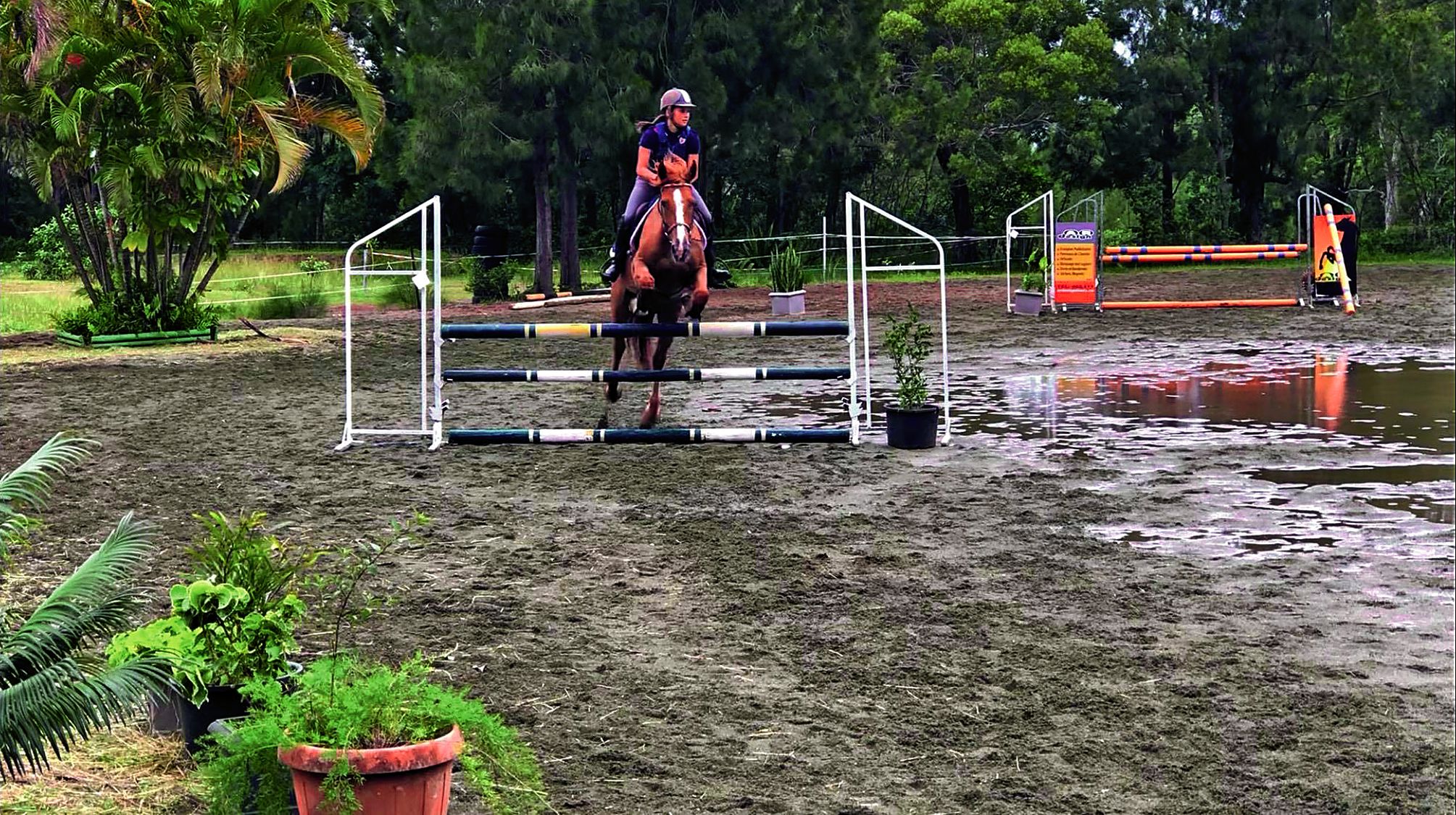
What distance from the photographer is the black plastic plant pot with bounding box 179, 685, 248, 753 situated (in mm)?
4449

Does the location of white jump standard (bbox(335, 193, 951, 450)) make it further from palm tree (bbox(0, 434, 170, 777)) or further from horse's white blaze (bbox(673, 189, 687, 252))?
palm tree (bbox(0, 434, 170, 777))

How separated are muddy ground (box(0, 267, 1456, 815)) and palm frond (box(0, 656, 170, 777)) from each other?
1.27 meters

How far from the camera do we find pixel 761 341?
63.8ft

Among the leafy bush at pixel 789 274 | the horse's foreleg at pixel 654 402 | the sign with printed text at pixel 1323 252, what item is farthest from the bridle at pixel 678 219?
the sign with printed text at pixel 1323 252

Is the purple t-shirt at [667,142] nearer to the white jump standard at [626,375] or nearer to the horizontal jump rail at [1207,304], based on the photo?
the white jump standard at [626,375]

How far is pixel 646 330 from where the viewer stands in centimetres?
1041

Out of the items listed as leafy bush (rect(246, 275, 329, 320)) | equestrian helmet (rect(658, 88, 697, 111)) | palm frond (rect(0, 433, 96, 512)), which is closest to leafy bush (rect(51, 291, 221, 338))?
leafy bush (rect(246, 275, 329, 320))

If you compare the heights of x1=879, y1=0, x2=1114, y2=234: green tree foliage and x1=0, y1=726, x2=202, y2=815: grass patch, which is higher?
x1=879, y1=0, x2=1114, y2=234: green tree foliage

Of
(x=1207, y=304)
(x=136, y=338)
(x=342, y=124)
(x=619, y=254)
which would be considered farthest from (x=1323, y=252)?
(x=136, y=338)

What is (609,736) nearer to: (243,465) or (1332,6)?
(243,465)

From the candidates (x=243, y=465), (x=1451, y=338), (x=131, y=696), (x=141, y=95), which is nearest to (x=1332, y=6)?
(x=1451, y=338)

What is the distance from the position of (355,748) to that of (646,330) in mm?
6937

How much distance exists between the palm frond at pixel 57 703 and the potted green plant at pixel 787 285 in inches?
772

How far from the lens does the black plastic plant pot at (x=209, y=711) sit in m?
Result: 4.45
